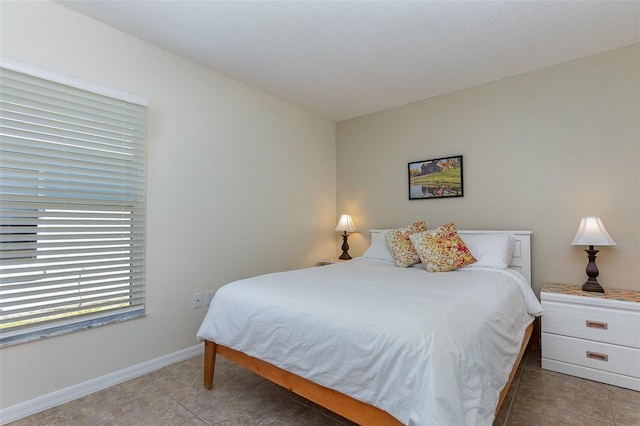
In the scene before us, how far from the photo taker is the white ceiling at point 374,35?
6.53ft

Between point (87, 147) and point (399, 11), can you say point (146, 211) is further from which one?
point (399, 11)

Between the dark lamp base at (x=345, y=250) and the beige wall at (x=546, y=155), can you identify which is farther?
the dark lamp base at (x=345, y=250)

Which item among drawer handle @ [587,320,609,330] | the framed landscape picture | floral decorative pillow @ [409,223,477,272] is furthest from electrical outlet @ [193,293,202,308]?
drawer handle @ [587,320,609,330]

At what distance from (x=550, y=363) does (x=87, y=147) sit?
3.58 meters

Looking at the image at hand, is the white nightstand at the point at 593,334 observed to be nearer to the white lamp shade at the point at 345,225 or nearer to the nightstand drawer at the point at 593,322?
the nightstand drawer at the point at 593,322

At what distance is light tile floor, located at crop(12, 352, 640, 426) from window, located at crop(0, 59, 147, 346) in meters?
0.51

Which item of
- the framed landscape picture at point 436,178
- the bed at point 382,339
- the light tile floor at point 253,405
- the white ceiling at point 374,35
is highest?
the white ceiling at point 374,35

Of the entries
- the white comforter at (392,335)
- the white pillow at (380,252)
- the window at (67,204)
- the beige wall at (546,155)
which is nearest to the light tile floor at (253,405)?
the white comforter at (392,335)

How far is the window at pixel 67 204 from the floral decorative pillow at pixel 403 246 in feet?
6.82

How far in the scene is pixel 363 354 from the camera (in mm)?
1266

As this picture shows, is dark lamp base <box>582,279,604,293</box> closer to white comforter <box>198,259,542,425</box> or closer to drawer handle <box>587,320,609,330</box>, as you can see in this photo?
drawer handle <box>587,320,609,330</box>

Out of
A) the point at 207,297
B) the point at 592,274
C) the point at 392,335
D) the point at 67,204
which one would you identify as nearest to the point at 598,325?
the point at 592,274

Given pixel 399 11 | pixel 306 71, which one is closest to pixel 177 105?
pixel 306 71

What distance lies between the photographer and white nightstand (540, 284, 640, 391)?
2020 mm
